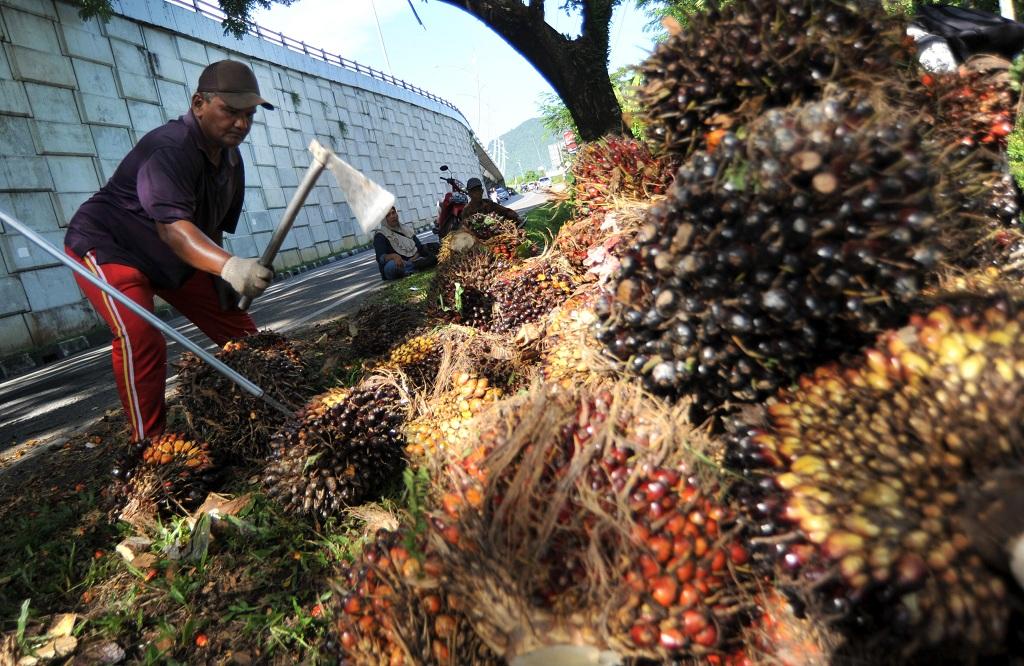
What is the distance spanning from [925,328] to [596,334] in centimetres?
79

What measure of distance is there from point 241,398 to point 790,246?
2700 mm

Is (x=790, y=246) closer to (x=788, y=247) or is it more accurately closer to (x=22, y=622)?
(x=788, y=247)

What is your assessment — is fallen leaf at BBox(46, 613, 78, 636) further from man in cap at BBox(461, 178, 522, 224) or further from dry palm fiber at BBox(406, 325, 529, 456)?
man in cap at BBox(461, 178, 522, 224)

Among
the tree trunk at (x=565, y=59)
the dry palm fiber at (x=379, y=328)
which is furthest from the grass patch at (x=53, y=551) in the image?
the tree trunk at (x=565, y=59)

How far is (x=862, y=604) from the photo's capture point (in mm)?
1015

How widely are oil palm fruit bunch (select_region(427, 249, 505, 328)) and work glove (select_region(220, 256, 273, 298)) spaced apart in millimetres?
1206

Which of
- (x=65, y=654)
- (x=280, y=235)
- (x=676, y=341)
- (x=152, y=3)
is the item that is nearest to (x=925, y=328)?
(x=676, y=341)

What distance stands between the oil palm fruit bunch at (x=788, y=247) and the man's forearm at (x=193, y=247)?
7.45ft

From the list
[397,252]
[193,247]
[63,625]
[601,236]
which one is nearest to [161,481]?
[63,625]

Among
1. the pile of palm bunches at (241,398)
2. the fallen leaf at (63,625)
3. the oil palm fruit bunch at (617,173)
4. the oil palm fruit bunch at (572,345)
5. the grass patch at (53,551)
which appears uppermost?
the oil palm fruit bunch at (617,173)

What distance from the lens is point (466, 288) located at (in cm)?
389

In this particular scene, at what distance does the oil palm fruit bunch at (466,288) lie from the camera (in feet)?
12.5

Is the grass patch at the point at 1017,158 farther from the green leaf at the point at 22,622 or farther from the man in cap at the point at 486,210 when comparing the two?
the green leaf at the point at 22,622

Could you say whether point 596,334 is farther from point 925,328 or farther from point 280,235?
point 280,235
